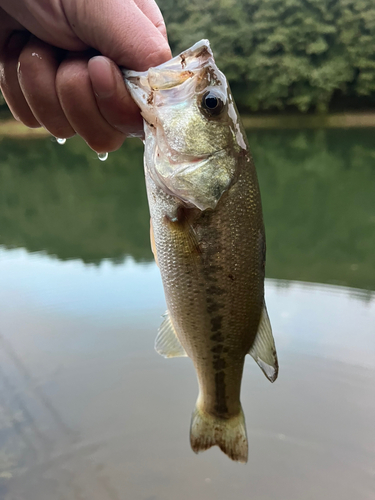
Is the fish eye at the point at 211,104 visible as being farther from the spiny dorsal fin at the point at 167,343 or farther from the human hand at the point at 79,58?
the spiny dorsal fin at the point at 167,343

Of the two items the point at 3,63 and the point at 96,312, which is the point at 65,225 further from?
the point at 3,63

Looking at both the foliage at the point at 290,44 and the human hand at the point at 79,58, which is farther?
the foliage at the point at 290,44

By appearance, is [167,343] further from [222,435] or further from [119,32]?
[119,32]

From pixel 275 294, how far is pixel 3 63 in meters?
4.83

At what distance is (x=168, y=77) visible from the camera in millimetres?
1461

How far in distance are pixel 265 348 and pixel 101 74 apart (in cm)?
126

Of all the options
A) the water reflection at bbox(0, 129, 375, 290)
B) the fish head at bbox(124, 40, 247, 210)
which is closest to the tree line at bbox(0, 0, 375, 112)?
the water reflection at bbox(0, 129, 375, 290)

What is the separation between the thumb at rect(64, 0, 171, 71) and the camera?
137 centimetres

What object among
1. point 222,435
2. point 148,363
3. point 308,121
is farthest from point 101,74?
point 308,121

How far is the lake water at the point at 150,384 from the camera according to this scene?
3275mm

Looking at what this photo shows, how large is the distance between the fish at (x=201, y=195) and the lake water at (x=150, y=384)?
213 cm

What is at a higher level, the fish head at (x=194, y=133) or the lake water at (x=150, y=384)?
the fish head at (x=194, y=133)

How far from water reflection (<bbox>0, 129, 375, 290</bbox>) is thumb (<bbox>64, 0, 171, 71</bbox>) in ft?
18.5

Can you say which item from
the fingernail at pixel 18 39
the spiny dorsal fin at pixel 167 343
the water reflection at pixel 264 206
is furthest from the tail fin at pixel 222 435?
the water reflection at pixel 264 206
